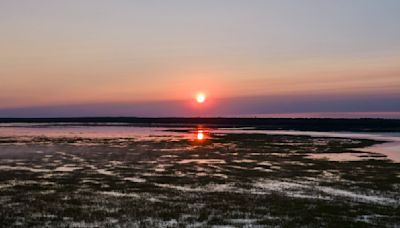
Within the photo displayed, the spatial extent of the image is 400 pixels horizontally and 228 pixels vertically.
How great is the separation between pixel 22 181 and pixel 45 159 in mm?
12522

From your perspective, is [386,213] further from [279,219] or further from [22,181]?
[22,181]

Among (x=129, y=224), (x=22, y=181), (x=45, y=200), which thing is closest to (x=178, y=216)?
(x=129, y=224)

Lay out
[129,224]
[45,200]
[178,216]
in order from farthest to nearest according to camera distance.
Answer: [45,200], [178,216], [129,224]

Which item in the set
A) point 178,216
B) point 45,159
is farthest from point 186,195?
point 45,159

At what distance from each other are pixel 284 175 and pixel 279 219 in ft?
41.4

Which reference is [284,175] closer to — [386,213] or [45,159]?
[386,213]

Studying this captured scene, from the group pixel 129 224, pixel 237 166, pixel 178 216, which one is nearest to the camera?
pixel 129 224

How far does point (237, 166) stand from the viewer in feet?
117

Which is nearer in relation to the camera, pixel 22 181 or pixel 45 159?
pixel 22 181

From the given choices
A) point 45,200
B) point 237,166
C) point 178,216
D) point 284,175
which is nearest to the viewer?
point 178,216

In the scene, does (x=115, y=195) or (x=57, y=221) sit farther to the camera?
(x=115, y=195)

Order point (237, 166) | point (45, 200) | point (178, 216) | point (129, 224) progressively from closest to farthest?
1. point (129, 224)
2. point (178, 216)
3. point (45, 200)
4. point (237, 166)

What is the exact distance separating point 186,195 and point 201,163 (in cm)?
1425

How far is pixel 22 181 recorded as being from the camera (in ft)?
91.7
